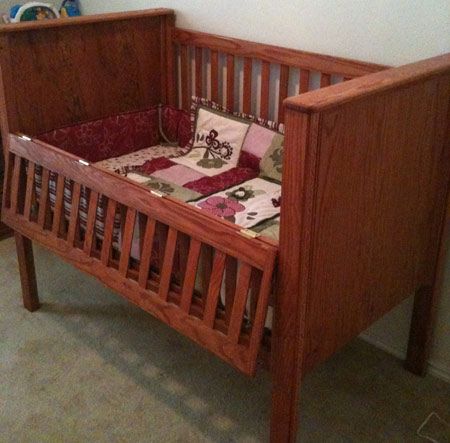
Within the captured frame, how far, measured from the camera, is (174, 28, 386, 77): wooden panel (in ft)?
6.17

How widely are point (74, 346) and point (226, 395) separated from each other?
0.61 m

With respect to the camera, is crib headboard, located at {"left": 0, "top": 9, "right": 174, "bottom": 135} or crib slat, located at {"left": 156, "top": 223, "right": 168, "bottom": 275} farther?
crib headboard, located at {"left": 0, "top": 9, "right": 174, "bottom": 135}

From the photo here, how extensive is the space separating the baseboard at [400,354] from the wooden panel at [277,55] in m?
0.94

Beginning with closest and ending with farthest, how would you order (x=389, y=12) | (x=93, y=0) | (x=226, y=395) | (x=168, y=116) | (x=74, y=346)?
(x=389, y=12)
(x=226, y=395)
(x=74, y=346)
(x=168, y=116)
(x=93, y=0)

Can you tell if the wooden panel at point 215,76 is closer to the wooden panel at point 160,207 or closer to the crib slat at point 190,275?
the wooden panel at point 160,207

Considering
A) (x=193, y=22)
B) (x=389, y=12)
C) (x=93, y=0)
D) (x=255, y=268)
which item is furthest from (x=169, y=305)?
(x=93, y=0)

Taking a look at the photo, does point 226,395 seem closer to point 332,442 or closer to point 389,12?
point 332,442

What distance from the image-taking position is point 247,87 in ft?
Result: 7.36

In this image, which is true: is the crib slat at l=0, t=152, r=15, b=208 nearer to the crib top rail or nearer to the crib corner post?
the crib top rail

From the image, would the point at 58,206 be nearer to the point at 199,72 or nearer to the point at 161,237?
the point at 161,237

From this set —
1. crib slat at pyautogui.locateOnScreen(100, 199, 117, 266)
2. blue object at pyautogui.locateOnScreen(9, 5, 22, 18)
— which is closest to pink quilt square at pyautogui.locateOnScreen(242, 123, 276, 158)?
crib slat at pyautogui.locateOnScreen(100, 199, 117, 266)

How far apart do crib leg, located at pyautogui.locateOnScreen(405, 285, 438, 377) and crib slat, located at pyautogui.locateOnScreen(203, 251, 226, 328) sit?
0.73 m

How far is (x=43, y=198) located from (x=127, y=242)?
1.48 feet

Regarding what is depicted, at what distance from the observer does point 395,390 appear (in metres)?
1.97
